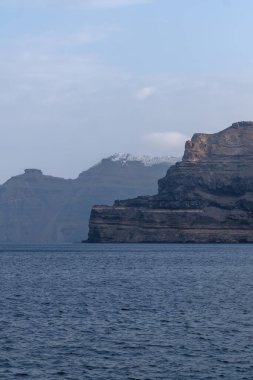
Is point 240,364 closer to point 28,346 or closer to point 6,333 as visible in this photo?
point 28,346

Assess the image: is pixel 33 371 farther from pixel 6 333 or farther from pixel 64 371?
pixel 6 333

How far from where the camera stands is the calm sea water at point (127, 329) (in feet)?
153

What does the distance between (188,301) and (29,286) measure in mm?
22414

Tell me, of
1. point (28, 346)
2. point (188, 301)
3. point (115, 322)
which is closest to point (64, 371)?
point (28, 346)

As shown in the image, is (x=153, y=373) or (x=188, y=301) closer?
(x=153, y=373)

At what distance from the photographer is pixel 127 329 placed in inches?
2312

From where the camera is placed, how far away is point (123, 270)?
12425cm

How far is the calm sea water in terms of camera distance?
1833 inches

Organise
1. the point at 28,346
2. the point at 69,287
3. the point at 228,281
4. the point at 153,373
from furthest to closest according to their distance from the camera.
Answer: the point at 228,281, the point at 69,287, the point at 28,346, the point at 153,373

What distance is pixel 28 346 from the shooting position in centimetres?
5203

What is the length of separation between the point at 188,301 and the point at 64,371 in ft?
104

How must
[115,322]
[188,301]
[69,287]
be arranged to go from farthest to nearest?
[69,287] < [188,301] < [115,322]

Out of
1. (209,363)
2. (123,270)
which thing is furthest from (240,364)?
(123,270)

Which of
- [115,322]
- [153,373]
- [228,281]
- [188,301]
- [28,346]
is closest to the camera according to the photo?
[153,373]
